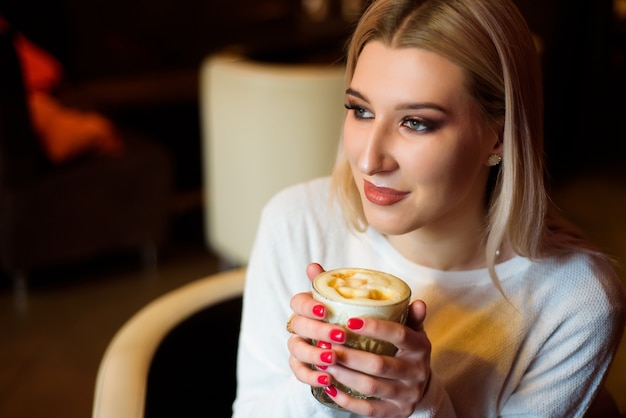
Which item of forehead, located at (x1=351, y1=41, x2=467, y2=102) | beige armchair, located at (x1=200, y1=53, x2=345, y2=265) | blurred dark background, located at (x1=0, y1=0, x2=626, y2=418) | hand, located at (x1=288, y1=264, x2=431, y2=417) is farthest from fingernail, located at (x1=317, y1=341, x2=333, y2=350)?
beige armchair, located at (x1=200, y1=53, x2=345, y2=265)

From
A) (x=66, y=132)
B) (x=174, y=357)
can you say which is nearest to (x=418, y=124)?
(x=174, y=357)

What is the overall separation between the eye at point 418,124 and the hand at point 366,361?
0.27 meters

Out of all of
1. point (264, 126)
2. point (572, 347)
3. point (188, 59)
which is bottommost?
point (188, 59)

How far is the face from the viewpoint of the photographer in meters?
1.11

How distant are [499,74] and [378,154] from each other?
0.68ft

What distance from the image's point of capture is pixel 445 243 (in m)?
1.29

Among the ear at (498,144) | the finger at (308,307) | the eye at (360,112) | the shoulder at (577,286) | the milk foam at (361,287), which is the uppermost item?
the eye at (360,112)

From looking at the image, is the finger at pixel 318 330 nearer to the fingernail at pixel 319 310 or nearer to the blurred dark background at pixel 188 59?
the fingernail at pixel 319 310

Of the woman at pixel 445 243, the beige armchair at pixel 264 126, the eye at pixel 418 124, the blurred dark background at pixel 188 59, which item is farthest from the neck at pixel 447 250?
the blurred dark background at pixel 188 59

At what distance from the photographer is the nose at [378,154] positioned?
1112 mm

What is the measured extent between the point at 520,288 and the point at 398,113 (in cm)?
38

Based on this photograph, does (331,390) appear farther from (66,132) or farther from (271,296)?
(66,132)

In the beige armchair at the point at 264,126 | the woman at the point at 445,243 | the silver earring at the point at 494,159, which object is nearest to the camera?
the woman at the point at 445,243

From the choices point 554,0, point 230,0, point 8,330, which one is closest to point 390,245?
point 8,330
